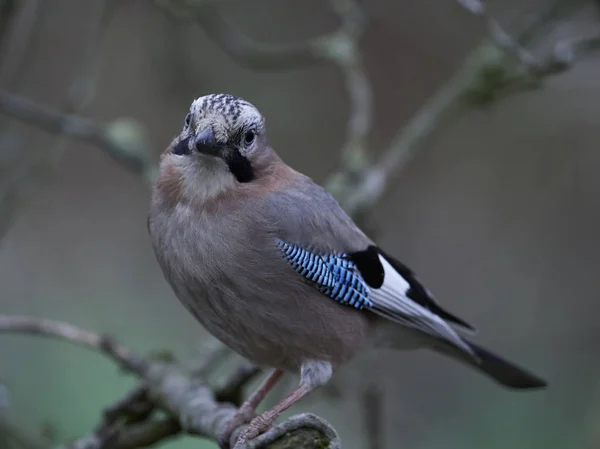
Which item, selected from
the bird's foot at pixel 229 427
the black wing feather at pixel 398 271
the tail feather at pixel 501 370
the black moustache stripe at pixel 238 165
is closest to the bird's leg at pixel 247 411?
the bird's foot at pixel 229 427

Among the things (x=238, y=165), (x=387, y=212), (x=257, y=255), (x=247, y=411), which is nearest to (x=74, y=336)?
(x=247, y=411)

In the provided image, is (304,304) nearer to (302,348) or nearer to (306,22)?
(302,348)

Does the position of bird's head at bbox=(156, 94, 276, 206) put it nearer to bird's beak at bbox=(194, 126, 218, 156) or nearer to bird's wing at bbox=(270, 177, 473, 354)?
bird's beak at bbox=(194, 126, 218, 156)

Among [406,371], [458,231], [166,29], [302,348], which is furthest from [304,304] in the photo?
[458,231]

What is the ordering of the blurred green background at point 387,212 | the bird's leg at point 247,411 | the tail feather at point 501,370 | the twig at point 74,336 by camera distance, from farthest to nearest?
the blurred green background at point 387,212 < the tail feather at point 501,370 < the twig at point 74,336 < the bird's leg at point 247,411

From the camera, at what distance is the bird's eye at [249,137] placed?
3873 millimetres

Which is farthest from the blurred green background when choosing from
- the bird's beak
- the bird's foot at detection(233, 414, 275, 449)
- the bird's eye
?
the bird's beak

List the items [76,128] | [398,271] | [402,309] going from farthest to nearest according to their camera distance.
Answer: [76,128] → [398,271] → [402,309]

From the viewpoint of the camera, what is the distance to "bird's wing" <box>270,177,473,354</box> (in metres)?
4.05

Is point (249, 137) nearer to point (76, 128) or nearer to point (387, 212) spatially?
point (76, 128)

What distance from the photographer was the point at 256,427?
12.3 ft

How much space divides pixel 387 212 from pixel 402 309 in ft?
15.2

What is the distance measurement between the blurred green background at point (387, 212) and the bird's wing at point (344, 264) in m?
1.66

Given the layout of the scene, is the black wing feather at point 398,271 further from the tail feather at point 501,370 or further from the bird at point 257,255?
the tail feather at point 501,370
